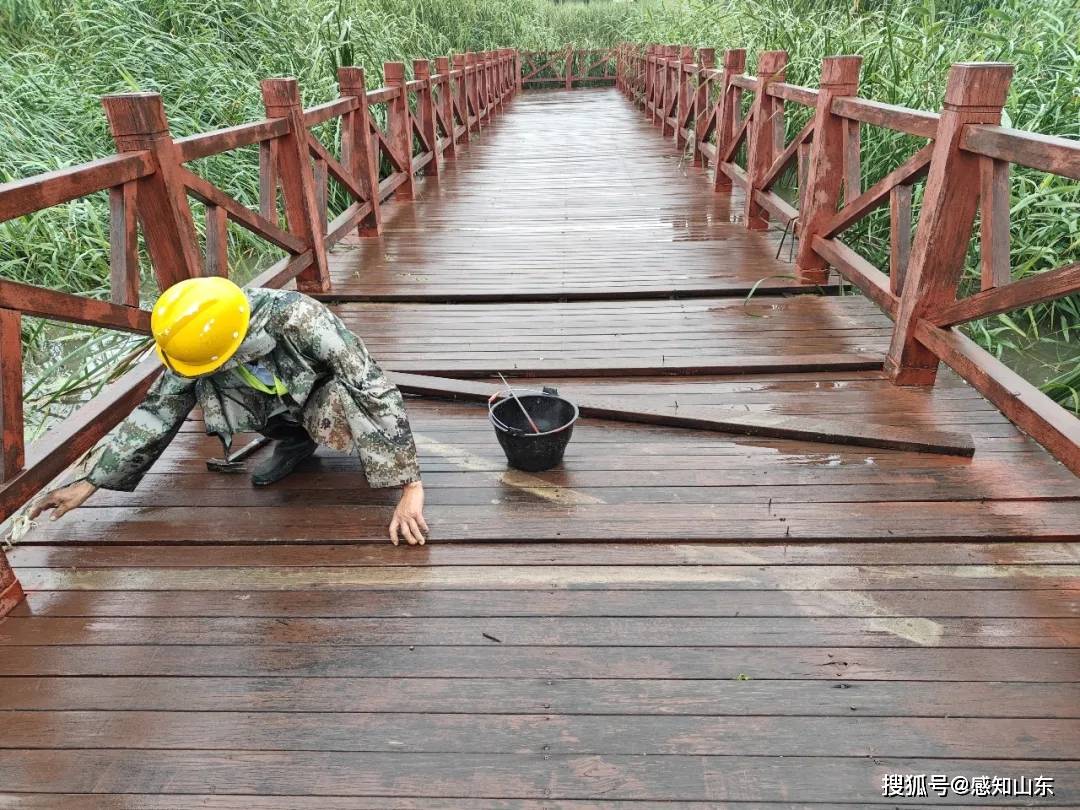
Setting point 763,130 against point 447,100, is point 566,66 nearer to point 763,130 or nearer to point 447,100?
point 447,100

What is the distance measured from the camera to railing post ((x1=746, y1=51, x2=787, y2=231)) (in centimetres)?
470

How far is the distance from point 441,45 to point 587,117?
256cm

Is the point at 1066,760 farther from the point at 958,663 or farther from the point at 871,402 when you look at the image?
the point at 871,402

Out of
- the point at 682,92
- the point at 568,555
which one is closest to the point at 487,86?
the point at 682,92

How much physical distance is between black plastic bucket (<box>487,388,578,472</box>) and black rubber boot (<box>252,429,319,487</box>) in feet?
1.94

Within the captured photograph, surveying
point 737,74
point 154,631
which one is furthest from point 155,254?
point 737,74

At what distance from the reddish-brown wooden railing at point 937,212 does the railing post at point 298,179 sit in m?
2.48

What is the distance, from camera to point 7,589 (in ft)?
6.26

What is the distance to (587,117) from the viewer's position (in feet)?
38.5

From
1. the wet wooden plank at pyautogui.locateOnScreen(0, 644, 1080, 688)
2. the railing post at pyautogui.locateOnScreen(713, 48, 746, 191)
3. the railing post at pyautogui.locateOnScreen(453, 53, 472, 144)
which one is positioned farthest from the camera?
the railing post at pyautogui.locateOnScreen(453, 53, 472, 144)

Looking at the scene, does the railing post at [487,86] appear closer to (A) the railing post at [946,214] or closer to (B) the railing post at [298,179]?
(B) the railing post at [298,179]

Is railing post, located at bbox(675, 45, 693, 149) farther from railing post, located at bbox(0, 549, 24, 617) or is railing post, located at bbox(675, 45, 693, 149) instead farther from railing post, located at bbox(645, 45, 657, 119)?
railing post, located at bbox(0, 549, 24, 617)

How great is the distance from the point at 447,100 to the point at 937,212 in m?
6.29

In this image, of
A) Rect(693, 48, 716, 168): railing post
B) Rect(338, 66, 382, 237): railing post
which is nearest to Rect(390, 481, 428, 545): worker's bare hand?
Rect(338, 66, 382, 237): railing post
